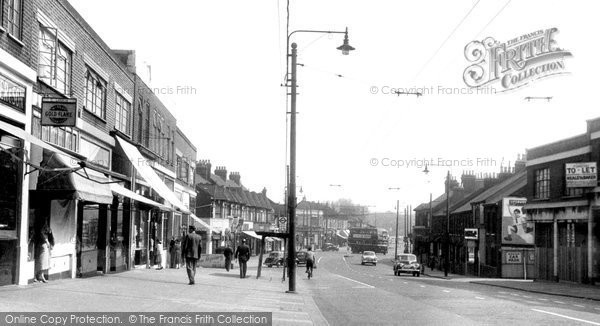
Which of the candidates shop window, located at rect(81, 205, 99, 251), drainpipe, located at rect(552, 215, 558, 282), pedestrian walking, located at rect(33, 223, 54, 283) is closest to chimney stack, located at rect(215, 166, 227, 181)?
drainpipe, located at rect(552, 215, 558, 282)

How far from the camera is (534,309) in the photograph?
1711 centimetres

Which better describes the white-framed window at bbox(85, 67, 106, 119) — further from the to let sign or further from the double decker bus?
the double decker bus

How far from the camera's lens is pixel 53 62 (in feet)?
58.2

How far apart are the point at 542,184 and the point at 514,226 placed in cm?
973

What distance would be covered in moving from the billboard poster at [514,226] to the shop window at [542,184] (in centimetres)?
846

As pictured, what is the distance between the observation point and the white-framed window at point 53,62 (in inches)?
668

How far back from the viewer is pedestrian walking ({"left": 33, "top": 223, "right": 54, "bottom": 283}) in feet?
53.9

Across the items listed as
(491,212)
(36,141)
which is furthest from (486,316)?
(491,212)

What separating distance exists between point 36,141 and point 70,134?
21.4ft

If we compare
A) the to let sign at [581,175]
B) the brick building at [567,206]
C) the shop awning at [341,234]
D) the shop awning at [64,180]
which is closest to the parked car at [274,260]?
the brick building at [567,206]

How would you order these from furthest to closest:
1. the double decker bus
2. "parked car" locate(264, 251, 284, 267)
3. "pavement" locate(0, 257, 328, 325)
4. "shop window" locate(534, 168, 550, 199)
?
the double decker bus
"parked car" locate(264, 251, 284, 267)
"shop window" locate(534, 168, 550, 199)
"pavement" locate(0, 257, 328, 325)

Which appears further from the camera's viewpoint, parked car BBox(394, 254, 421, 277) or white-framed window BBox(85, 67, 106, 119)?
parked car BBox(394, 254, 421, 277)

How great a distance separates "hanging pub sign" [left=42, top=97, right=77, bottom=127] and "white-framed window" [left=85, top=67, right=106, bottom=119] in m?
4.97

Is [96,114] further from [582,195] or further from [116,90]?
[582,195]
